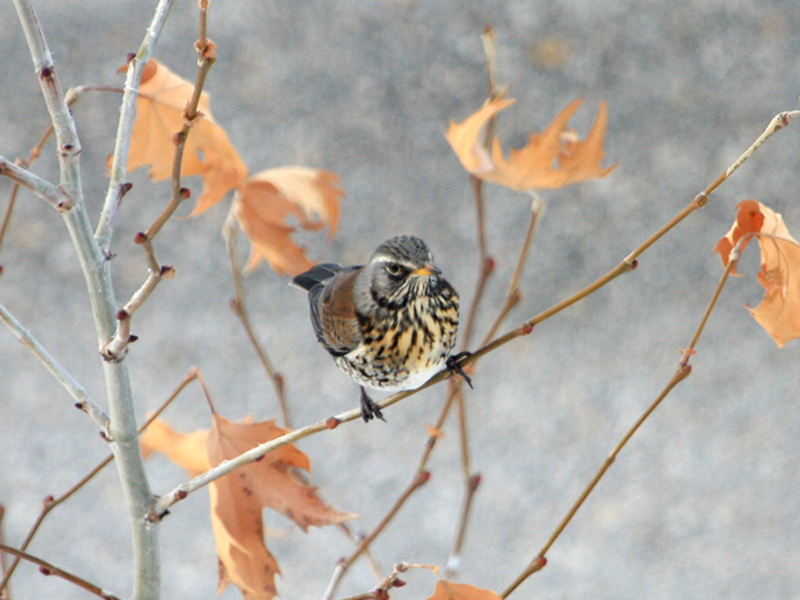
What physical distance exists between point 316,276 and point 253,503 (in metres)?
0.41

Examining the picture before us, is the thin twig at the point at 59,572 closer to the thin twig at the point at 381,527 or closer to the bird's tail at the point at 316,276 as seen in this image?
the thin twig at the point at 381,527

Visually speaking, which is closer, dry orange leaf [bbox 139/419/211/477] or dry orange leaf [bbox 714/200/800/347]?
dry orange leaf [bbox 714/200/800/347]

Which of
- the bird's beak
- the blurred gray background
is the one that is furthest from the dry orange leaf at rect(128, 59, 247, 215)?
the blurred gray background

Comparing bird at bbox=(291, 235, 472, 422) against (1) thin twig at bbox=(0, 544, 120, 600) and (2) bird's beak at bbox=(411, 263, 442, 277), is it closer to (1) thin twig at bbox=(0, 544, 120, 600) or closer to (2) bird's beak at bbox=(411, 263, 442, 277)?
(2) bird's beak at bbox=(411, 263, 442, 277)

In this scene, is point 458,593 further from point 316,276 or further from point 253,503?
point 316,276

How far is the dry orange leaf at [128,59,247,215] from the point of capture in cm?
49

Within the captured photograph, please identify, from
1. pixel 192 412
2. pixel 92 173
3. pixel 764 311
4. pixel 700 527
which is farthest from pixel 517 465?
pixel 764 311

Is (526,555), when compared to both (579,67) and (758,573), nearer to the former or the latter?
(758,573)

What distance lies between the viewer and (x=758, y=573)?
1435 mm

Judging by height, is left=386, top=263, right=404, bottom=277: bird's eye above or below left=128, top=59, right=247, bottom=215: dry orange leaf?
above

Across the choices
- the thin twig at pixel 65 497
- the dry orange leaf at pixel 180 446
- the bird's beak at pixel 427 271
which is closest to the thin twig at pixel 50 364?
the thin twig at pixel 65 497

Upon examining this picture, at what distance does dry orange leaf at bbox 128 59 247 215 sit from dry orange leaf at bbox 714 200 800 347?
292 millimetres

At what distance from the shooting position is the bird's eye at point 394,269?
66 centimetres

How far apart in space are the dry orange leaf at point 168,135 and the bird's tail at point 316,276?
325mm
